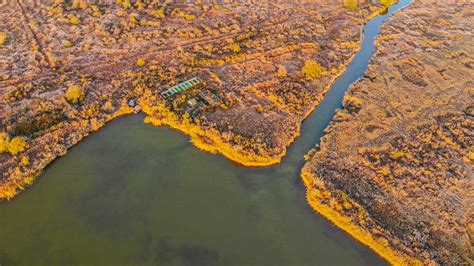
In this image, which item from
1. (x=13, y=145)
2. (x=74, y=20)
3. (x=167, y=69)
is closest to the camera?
(x=13, y=145)

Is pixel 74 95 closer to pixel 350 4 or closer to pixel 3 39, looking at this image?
pixel 3 39

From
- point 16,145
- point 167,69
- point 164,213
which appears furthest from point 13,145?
point 167,69

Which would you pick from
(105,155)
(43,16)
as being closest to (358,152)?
(105,155)

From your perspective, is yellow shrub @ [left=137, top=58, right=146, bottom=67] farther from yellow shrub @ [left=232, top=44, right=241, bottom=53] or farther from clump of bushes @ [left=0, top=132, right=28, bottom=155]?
clump of bushes @ [left=0, top=132, right=28, bottom=155]

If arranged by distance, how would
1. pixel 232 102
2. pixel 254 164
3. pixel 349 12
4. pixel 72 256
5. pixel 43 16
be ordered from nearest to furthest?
pixel 72 256 < pixel 254 164 < pixel 232 102 < pixel 43 16 < pixel 349 12

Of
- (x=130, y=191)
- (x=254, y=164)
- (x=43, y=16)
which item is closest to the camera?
(x=130, y=191)

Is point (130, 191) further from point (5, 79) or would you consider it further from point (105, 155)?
point (5, 79)
